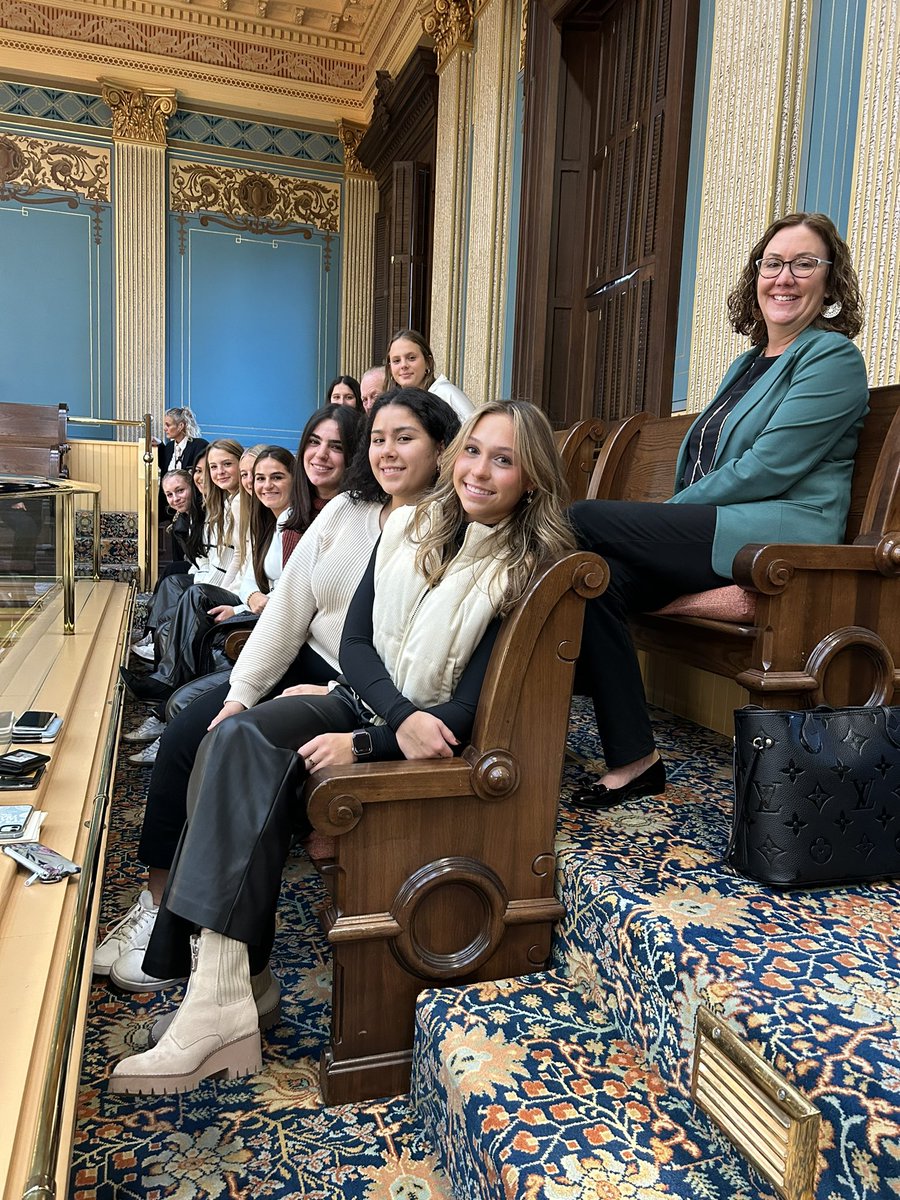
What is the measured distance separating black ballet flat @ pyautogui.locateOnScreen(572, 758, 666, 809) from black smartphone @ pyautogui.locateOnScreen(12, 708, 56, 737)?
150 centimetres

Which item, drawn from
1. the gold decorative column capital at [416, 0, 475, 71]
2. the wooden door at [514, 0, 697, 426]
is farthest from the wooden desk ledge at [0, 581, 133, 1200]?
the gold decorative column capital at [416, 0, 475, 71]

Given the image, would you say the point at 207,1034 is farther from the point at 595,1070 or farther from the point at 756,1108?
the point at 756,1108

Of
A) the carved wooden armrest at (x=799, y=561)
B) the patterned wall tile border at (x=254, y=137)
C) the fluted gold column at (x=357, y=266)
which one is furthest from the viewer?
the fluted gold column at (x=357, y=266)

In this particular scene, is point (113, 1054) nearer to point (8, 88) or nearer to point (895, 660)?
point (895, 660)

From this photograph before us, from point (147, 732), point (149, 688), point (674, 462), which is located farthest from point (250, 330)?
point (674, 462)

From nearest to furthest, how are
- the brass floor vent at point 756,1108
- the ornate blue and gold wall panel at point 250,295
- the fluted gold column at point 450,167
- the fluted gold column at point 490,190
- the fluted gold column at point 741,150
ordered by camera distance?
the brass floor vent at point 756,1108
the fluted gold column at point 741,150
the fluted gold column at point 490,190
the fluted gold column at point 450,167
the ornate blue and gold wall panel at point 250,295

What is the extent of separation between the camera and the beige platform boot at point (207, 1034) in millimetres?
1515

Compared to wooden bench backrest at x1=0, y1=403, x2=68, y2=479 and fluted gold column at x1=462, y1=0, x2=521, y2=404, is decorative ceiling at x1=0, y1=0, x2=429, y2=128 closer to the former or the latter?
fluted gold column at x1=462, y1=0, x2=521, y2=404

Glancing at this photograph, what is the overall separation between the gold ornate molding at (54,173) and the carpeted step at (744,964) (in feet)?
→ 29.1

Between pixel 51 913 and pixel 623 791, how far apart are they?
1.17 metres

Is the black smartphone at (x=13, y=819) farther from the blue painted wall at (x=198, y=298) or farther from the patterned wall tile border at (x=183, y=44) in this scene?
the patterned wall tile border at (x=183, y=44)

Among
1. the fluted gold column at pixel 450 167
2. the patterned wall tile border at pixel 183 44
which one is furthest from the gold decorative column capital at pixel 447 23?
the patterned wall tile border at pixel 183 44

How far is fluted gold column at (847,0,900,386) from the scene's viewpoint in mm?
2289

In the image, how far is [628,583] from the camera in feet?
6.78
